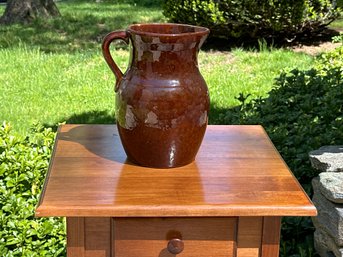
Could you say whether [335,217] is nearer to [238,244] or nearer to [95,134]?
→ [238,244]

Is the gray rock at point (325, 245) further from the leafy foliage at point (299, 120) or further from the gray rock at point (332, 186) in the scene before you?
the gray rock at point (332, 186)

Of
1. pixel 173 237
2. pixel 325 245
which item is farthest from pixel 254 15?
pixel 173 237

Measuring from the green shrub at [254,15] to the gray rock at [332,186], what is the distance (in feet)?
14.7

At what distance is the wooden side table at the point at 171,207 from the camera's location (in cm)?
174

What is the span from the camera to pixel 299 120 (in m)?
3.98

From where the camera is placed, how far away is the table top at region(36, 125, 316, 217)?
173 centimetres

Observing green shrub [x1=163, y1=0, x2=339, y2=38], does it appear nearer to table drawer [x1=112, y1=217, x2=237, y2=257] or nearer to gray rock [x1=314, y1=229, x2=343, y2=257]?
gray rock [x1=314, y1=229, x2=343, y2=257]

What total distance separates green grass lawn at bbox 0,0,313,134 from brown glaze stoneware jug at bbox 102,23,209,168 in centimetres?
260

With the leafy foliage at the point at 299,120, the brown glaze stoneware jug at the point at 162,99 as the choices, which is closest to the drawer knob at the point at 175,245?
the brown glaze stoneware jug at the point at 162,99

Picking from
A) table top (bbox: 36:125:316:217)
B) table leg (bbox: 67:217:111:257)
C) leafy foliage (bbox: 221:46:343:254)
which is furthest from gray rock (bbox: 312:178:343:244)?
table leg (bbox: 67:217:111:257)

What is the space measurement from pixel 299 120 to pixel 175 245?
7.59ft

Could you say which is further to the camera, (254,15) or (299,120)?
(254,15)

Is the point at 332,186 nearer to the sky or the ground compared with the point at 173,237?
nearer to the ground

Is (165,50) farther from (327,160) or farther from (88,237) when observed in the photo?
(327,160)
